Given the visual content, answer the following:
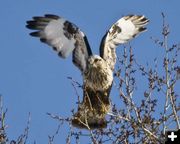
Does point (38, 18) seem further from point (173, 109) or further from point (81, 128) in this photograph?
point (173, 109)

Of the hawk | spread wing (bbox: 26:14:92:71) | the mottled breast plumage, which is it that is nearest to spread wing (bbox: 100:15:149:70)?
the hawk

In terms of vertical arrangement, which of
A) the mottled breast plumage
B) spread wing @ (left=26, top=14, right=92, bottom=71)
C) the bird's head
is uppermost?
spread wing @ (left=26, top=14, right=92, bottom=71)

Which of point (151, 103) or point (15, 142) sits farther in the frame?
point (15, 142)

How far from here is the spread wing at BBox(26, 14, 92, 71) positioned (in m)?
7.39

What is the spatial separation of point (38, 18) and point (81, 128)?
2.37 m

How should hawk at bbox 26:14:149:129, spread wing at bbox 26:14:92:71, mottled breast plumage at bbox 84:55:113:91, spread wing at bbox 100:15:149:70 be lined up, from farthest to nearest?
spread wing at bbox 26:14:92:71 → spread wing at bbox 100:15:149:70 → mottled breast plumage at bbox 84:55:113:91 → hawk at bbox 26:14:149:129

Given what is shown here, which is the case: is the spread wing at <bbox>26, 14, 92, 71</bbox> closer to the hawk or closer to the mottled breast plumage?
→ the hawk

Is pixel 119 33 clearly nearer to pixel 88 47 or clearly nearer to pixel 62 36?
pixel 88 47

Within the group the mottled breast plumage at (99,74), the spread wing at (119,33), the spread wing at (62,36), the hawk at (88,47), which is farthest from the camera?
the spread wing at (62,36)

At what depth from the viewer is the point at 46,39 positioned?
753cm

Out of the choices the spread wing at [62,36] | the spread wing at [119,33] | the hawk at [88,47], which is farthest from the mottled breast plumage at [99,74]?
the spread wing at [62,36]

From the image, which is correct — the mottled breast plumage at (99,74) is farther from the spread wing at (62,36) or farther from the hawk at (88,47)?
the spread wing at (62,36)

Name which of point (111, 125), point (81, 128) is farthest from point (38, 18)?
point (111, 125)

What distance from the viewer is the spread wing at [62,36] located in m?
7.39
